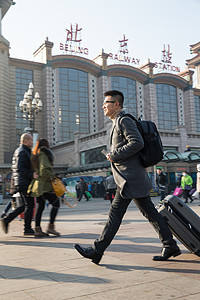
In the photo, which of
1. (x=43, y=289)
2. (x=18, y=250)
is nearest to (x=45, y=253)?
(x=18, y=250)

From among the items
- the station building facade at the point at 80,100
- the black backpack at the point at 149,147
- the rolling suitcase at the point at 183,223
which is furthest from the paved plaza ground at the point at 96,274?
the station building facade at the point at 80,100

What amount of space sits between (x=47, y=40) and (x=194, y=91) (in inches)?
1130

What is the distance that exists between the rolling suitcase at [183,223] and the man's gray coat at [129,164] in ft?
1.66

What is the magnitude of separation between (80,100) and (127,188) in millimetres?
48384

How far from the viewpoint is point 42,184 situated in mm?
Answer: 5906

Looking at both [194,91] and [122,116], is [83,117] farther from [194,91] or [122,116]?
[122,116]

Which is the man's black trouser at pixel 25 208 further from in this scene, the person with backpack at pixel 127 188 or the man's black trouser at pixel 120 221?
the man's black trouser at pixel 120 221

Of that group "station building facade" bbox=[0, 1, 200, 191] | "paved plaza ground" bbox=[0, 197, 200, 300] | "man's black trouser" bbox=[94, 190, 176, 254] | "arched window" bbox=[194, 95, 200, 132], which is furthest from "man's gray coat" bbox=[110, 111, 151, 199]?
"arched window" bbox=[194, 95, 200, 132]

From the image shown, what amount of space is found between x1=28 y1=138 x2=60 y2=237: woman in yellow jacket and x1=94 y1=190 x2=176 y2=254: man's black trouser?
2.44 metres

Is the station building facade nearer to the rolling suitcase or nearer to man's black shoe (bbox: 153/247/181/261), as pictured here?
the rolling suitcase

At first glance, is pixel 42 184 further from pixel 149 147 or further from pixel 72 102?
pixel 72 102

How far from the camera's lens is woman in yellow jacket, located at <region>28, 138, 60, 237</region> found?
5875 mm

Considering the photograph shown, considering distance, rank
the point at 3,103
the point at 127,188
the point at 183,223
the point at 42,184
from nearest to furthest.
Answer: the point at 127,188
the point at 183,223
the point at 42,184
the point at 3,103

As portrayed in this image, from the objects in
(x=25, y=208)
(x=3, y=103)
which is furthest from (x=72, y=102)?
(x=25, y=208)
